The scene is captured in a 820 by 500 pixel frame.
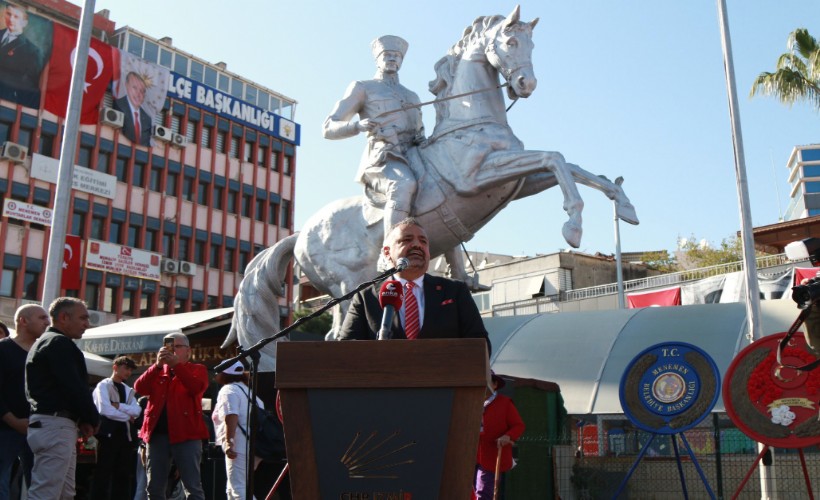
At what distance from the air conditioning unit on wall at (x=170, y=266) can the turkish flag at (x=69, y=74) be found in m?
8.34

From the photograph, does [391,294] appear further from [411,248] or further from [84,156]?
[84,156]

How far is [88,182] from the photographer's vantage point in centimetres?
4659

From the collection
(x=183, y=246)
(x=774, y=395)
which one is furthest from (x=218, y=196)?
(x=774, y=395)

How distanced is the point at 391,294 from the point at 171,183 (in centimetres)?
4996

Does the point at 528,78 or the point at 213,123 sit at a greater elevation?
the point at 213,123

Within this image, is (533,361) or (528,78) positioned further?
(533,361)

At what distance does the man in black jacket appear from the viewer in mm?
5898

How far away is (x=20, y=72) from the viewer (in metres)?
43.5

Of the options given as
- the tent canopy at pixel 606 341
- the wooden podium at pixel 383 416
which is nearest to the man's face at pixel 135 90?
the tent canopy at pixel 606 341

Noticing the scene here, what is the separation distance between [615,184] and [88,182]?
41983 millimetres

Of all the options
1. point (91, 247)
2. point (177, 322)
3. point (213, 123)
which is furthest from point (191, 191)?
point (177, 322)

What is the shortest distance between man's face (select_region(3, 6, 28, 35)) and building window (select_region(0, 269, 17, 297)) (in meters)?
11.5

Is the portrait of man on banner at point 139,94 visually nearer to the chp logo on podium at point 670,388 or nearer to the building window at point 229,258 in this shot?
the building window at point 229,258

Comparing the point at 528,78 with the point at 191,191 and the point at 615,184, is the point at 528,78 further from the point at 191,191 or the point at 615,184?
the point at 191,191
